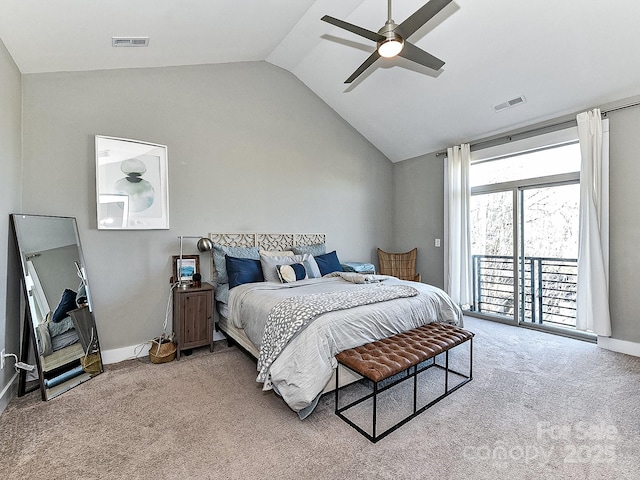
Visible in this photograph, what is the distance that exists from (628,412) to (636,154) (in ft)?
8.69

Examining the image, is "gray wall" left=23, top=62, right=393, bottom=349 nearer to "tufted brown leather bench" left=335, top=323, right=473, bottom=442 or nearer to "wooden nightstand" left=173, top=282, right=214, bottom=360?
"wooden nightstand" left=173, top=282, right=214, bottom=360

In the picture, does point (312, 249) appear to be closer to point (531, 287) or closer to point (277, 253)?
point (277, 253)

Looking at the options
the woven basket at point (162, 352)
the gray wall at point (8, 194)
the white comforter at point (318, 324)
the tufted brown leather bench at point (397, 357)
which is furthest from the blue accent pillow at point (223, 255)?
the tufted brown leather bench at point (397, 357)

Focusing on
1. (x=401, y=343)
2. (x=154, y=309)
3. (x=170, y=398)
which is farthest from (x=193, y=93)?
(x=401, y=343)

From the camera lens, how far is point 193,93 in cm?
361

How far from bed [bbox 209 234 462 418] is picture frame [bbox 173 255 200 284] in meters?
0.21

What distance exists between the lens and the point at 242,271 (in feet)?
11.1

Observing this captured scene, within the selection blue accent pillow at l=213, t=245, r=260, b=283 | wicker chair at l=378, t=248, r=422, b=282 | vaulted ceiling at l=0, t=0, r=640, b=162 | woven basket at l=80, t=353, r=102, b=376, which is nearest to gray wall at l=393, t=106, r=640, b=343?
vaulted ceiling at l=0, t=0, r=640, b=162

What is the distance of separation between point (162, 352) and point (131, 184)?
5.80ft

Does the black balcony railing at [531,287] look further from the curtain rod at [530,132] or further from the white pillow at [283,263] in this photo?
the white pillow at [283,263]

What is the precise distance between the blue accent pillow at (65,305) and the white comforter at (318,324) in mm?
1358

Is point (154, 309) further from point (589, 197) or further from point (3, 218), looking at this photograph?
point (589, 197)

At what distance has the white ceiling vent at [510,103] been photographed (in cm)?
365

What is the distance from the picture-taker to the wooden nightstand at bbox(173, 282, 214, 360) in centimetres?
309
